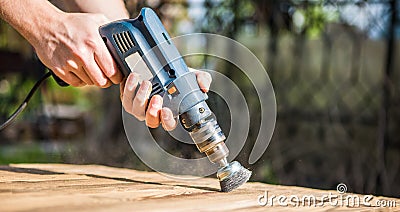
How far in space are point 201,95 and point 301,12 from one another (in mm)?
2438

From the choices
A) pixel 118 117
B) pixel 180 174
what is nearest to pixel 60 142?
pixel 118 117

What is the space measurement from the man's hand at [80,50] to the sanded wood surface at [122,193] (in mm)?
217

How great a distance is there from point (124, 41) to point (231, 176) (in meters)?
0.34

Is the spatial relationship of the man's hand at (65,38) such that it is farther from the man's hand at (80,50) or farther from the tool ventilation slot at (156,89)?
the tool ventilation slot at (156,89)

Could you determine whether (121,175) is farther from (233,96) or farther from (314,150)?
(314,150)

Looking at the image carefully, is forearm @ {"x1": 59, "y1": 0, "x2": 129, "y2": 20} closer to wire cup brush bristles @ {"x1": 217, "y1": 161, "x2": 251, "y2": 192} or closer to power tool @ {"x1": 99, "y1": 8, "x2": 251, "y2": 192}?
power tool @ {"x1": 99, "y1": 8, "x2": 251, "y2": 192}

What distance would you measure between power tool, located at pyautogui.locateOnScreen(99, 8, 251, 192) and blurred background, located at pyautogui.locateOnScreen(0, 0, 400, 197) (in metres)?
1.67

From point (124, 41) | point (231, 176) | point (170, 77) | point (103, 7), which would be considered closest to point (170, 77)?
point (170, 77)

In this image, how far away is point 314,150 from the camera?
345 centimetres

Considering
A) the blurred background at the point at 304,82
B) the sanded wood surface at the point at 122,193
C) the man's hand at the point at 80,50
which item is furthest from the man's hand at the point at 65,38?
the blurred background at the point at 304,82

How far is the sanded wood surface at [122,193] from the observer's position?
1.01 metres

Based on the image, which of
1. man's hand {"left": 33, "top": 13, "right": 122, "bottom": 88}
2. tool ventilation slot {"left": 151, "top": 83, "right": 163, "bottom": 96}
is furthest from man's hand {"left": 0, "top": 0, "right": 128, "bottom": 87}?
tool ventilation slot {"left": 151, "top": 83, "right": 163, "bottom": 96}

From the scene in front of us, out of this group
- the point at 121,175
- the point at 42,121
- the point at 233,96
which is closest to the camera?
the point at 121,175

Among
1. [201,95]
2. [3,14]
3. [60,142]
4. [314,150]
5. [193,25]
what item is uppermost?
[3,14]
